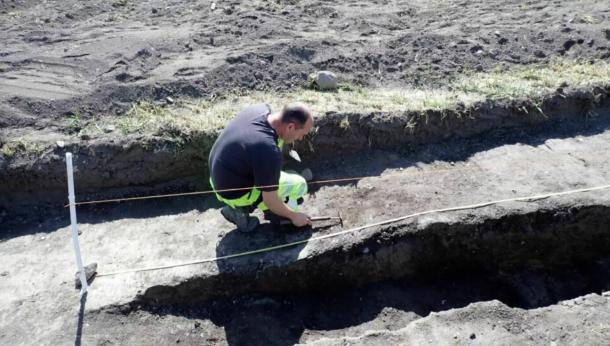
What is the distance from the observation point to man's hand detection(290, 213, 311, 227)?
4.59 m

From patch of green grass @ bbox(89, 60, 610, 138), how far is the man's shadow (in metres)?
1.33

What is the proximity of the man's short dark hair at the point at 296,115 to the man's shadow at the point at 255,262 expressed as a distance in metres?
1.12

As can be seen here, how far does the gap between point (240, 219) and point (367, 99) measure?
2257 mm

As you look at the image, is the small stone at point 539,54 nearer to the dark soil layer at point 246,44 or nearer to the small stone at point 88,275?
the dark soil layer at point 246,44

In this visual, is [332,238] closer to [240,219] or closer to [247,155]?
[240,219]

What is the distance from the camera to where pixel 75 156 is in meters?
5.30

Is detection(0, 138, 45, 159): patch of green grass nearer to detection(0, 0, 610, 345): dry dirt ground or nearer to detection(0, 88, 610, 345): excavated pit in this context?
detection(0, 0, 610, 345): dry dirt ground

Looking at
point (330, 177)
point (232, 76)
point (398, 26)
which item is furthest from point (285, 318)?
point (398, 26)

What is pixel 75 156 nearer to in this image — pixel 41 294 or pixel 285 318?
pixel 41 294

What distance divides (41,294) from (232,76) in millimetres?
3285

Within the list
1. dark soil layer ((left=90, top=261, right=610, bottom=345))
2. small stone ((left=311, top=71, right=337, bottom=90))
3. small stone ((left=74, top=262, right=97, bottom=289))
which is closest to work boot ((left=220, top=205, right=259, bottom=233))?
dark soil layer ((left=90, top=261, right=610, bottom=345))

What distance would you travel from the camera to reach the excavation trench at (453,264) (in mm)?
4566

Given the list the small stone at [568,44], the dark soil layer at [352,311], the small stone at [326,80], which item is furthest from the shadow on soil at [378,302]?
the small stone at [568,44]

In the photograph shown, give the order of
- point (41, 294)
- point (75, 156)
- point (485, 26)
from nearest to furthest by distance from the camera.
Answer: point (41, 294) < point (75, 156) < point (485, 26)
